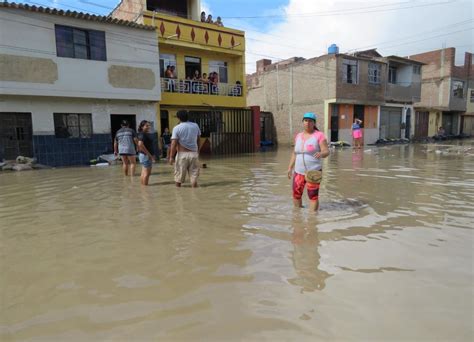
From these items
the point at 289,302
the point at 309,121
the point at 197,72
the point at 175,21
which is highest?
the point at 175,21

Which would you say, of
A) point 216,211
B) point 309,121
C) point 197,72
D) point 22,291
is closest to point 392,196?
point 309,121

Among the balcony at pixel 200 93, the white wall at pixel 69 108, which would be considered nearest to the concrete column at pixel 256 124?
the balcony at pixel 200 93

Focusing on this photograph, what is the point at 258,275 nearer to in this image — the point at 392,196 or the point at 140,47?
the point at 392,196

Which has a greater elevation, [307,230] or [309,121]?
[309,121]

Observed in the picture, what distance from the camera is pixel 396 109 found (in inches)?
1141

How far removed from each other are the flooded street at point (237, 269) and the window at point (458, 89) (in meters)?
34.4

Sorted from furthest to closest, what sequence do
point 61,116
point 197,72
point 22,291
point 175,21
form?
point 197,72, point 175,21, point 61,116, point 22,291

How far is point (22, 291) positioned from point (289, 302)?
7.36 ft

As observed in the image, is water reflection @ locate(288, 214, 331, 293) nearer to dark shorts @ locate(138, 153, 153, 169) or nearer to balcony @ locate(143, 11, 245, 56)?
dark shorts @ locate(138, 153, 153, 169)

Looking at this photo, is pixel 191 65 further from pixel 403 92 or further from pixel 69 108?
pixel 403 92

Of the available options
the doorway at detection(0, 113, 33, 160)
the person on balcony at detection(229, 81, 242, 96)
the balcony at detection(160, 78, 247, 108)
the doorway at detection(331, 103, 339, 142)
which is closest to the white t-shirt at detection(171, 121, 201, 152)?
the doorway at detection(0, 113, 33, 160)

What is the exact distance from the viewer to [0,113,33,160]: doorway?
1284 cm

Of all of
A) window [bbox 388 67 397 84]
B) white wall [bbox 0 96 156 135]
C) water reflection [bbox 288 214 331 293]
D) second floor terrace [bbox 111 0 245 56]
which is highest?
second floor terrace [bbox 111 0 245 56]

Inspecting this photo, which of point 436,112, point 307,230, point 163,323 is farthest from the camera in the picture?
point 436,112
